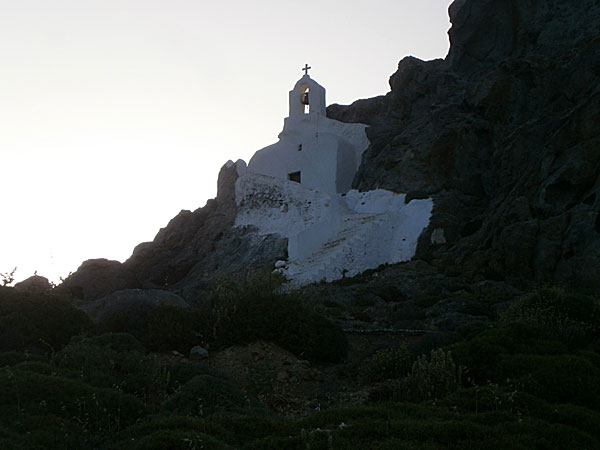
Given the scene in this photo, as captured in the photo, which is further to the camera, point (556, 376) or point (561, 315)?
point (561, 315)

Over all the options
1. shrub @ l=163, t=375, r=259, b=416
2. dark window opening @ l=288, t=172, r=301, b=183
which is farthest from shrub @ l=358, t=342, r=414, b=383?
dark window opening @ l=288, t=172, r=301, b=183

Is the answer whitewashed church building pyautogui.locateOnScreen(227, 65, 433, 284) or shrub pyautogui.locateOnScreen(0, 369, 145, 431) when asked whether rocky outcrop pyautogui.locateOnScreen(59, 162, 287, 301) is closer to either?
whitewashed church building pyautogui.locateOnScreen(227, 65, 433, 284)

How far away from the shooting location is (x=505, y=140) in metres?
26.8

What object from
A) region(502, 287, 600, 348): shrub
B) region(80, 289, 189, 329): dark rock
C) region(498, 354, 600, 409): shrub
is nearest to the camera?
region(498, 354, 600, 409): shrub

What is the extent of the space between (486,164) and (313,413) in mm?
22534

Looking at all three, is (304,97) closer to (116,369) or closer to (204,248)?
(204,248)

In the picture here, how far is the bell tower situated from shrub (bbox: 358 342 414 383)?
28.6 metres

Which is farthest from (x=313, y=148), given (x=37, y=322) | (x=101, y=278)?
(x=37, y=322)

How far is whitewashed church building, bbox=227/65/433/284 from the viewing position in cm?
2652

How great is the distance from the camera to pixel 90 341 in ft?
36.1

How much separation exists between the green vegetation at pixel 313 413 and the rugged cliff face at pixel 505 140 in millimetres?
6925

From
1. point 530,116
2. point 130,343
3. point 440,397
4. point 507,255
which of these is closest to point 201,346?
point 130,343

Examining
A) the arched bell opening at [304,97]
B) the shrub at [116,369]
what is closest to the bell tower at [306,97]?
the arched bell opening at [304,97]

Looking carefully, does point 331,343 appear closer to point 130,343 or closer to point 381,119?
point 130,343
